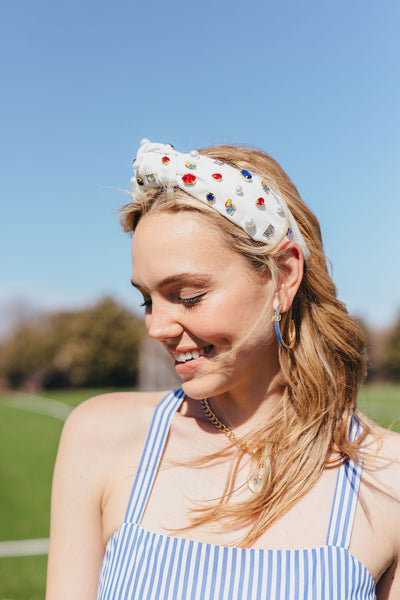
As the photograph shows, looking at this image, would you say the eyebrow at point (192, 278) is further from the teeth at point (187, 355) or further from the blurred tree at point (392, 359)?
the blurred tree at point (392, 359)

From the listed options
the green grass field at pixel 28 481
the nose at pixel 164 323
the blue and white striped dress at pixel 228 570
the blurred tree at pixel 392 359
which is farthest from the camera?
the blurred tree at pixel 392 359

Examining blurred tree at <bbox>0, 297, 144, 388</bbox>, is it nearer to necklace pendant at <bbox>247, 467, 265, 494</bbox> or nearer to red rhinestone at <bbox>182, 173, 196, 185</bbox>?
necklace pendant at <bbox>247, 467, 265, 494</bbox>

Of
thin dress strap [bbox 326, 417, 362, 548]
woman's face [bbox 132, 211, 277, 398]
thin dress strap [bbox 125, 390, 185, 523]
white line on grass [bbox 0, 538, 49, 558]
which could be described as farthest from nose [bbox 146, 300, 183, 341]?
white line on grass [bbox 0, 538, 49, 558]

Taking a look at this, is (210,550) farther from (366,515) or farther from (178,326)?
(178,326)

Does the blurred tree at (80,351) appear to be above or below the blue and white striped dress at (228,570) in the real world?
below

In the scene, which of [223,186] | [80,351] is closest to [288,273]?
[223,186]

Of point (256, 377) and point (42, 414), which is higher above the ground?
point (256, 377)

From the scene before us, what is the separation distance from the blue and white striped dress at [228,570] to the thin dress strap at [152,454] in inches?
0.8

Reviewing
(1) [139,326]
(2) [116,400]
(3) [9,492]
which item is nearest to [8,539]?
(3) [9,492]

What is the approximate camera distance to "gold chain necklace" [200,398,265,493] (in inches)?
75.6

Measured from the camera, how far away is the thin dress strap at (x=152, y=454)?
1827 mm

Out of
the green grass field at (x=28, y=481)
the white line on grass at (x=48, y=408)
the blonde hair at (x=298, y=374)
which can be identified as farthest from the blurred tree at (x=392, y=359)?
the blonde hair at (x=298, y=374)

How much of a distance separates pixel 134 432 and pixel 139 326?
4103 cm

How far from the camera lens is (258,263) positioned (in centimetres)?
183
